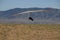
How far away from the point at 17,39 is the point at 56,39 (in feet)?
6.97

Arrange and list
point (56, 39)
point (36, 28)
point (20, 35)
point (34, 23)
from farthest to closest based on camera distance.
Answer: point (34, 23), point (36, 28), point (20, 35), point (56, 39)

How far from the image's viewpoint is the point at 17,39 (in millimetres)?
10102

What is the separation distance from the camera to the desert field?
33.5 feet

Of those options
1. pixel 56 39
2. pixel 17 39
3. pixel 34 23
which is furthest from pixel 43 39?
pixel 34 23

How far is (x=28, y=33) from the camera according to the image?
36.0 ft

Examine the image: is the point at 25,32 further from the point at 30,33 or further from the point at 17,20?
the point at 17,20

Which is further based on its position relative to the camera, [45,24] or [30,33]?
[45,24]

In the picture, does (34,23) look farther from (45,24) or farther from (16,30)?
(16,30)

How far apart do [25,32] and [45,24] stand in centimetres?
236

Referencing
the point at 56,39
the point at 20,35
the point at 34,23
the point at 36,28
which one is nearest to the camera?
the point at 56,39

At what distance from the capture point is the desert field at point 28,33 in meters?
10.2

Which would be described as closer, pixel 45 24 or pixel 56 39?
pixel 56 39

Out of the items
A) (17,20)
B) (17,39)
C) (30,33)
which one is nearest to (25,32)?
(30,33)

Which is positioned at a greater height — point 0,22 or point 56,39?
point 56,39
